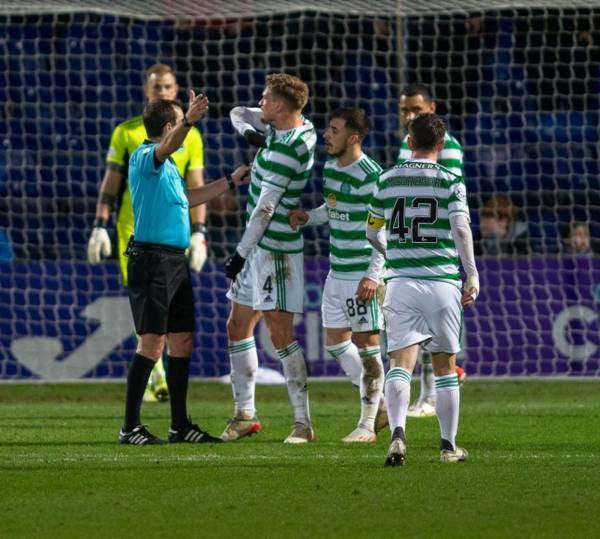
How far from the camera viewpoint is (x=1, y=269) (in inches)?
512

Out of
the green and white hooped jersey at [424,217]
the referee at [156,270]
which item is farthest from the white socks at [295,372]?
the green and white hooped jersey at [424,217]

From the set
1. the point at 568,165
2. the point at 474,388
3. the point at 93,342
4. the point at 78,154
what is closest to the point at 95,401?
the point at 93,342

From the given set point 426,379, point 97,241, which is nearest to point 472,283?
point 426,379

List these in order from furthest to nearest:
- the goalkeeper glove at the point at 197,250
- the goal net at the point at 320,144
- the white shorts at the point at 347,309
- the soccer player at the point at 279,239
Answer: the goal net at the point at 320,144 < the goalkeeper glove at the point at 197,250 < the white shorts at the point at 347,309 < the soccer player at the point at 279,239

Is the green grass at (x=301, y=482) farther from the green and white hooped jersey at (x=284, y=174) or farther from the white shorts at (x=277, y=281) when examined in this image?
the green and white hooped jersey at (x=284, y=174)

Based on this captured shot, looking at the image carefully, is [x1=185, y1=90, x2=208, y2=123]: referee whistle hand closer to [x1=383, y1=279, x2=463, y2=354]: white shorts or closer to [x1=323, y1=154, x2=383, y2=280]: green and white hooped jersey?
[x1=323, y1=154, x2=383, y2=280]: green and white hooped jersey

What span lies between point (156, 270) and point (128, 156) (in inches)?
103

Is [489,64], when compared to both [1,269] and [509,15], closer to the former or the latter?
[509,15]

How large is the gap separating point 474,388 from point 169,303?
496 centimetres

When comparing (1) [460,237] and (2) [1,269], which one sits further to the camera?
(2) [1,269]

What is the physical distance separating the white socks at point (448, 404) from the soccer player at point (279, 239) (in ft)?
4.38

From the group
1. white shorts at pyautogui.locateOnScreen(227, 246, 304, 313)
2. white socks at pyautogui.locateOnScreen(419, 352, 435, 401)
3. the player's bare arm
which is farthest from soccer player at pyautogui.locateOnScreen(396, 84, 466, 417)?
the player's bare arm

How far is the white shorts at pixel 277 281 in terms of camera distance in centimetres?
805

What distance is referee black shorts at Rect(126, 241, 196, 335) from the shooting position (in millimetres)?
7875
